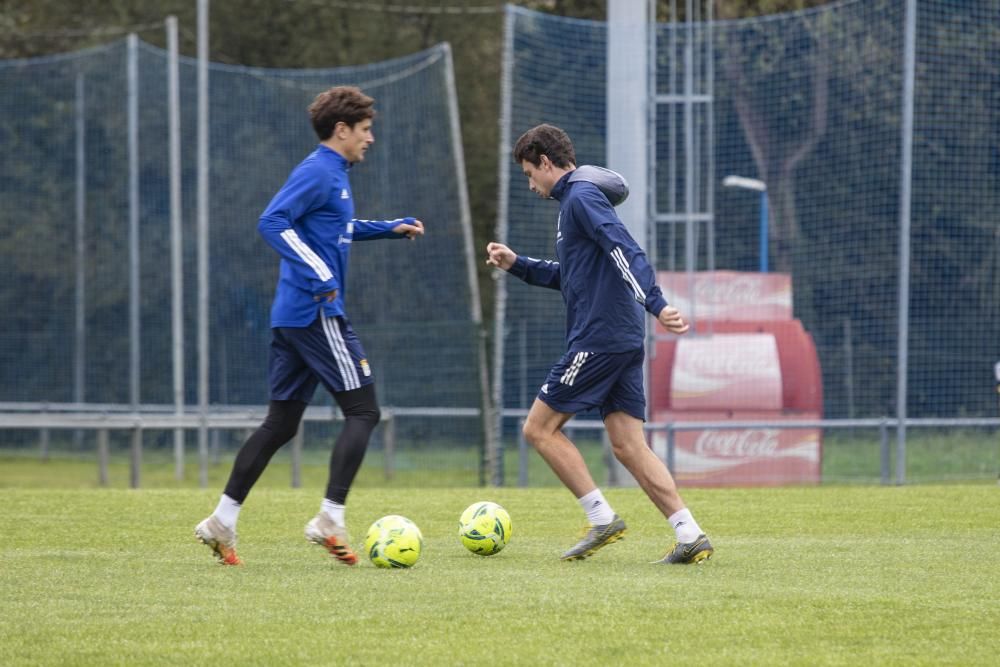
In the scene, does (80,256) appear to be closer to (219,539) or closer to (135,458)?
(135,458)

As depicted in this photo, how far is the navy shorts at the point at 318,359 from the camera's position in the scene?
6.80 meters

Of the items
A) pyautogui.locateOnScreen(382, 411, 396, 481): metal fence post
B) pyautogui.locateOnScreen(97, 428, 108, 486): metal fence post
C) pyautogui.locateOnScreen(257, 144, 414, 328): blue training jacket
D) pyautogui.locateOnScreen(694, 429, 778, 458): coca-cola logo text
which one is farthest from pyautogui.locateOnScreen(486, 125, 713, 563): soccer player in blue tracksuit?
pyautogui.locateOnScreen(382, 411, 396, 481): metal fence post

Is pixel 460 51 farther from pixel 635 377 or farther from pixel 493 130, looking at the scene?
pixel 635 377

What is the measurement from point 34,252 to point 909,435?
35.7 feet

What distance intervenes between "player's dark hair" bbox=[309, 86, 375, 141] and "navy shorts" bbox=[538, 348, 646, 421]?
1.40m

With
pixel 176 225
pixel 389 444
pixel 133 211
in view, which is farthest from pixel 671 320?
pixel 133 211

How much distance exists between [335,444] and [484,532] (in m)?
0.77

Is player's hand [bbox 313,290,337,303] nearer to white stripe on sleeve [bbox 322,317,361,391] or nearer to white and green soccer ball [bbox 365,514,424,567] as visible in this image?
white stripe on sleeve [bbox 322,317,361,391]

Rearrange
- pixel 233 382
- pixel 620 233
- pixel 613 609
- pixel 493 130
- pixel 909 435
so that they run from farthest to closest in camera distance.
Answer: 1. pixel 493 130
2. pixel 233 382
3. pixel 909 435
4. pixel 620 233
5. pixel 613 609

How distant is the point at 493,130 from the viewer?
83.5 feet

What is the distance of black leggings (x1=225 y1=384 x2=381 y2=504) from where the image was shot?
6781mm

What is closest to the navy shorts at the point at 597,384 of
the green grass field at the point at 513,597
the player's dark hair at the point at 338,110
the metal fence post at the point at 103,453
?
the green grass field at the point at 513,597

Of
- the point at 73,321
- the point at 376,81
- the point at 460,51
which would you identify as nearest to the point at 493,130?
the point at 460,51

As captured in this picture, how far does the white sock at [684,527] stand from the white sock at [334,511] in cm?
141
